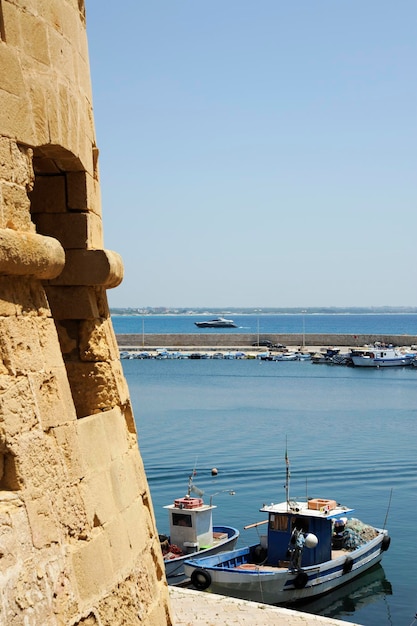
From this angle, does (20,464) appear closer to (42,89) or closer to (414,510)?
(42,89)

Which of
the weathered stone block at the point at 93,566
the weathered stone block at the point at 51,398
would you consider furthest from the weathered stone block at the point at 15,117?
the weathered stone block at the point at 93,566

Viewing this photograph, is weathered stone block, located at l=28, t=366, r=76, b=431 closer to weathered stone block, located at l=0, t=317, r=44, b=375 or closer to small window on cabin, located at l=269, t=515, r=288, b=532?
weathered stone block, located at l=0, t=317, r=44, b=375

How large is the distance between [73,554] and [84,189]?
2578 mm

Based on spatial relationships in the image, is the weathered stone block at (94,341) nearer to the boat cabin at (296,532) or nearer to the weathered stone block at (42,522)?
the weathered stone block at (42,522)

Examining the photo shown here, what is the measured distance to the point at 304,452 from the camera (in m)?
34.9

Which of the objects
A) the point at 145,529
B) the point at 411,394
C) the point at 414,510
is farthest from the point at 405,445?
the point at 145,529

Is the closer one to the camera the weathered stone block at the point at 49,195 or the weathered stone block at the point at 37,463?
the weathered stone block at the point at 37,463

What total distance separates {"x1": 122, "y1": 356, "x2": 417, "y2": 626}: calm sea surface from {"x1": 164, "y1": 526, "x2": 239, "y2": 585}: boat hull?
5.87 ft

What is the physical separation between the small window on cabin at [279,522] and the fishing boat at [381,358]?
58.1 meters

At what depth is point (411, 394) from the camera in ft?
190

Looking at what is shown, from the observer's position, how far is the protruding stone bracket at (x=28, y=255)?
4.43 metres

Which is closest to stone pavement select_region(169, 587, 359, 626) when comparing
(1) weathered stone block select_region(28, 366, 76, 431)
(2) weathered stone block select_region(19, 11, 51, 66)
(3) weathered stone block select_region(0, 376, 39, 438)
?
(1) weathered stone block select_region(28, 366, 76, 431)

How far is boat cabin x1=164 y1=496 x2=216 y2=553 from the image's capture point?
2083 centimetres

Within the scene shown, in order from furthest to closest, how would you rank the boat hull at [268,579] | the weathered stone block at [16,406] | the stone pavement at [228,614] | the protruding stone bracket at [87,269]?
the boat hull at [268,579] < the stone pavement at [228,614] < the protruding stone bracket at [87,269] < the weathered stone block at [16,406]
